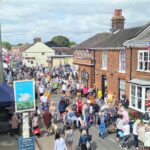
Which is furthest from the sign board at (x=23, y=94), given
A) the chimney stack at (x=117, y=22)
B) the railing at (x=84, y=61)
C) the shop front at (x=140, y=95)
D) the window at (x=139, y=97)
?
the chimney stack at (x=117, y=22)

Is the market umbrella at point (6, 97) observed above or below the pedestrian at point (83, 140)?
above

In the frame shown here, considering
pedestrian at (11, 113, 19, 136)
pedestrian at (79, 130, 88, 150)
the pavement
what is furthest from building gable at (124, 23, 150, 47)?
pedestrian at (11, 113, 19, 136)

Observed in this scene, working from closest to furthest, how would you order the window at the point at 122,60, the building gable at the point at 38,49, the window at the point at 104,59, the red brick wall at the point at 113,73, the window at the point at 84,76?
the window at the point at 122,60 < the red brick wall at the point at 113,73 < the window at the point at 104,59 < the window at the point at 84,76 < the building gable at the point at 38,49

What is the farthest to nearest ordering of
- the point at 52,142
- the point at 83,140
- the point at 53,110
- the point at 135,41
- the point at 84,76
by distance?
the point at 84,76 → the point at 135,41 → the point at 53,110 → the point at 52,142 → the point at 83,140

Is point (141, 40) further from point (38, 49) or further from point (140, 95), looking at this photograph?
point (38, 49)

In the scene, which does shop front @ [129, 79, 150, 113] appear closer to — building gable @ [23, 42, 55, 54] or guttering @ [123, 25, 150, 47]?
guttering @ [123, 25, 150, 47]

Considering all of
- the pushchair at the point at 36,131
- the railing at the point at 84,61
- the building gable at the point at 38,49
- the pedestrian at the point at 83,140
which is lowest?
the pushchair at the point at 36,131

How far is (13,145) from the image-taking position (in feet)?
51.9

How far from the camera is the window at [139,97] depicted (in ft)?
70.0

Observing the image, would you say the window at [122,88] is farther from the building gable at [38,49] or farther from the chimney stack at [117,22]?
the building gable at [38,49]

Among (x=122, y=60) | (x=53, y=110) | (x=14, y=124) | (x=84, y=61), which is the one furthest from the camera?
(x=84, y=61)

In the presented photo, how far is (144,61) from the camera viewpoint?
2219 cm

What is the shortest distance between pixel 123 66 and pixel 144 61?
13.6 feet

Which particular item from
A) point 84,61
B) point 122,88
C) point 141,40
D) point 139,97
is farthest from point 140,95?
point 84,61
